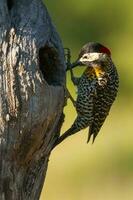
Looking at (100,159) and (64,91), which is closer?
(64,91)

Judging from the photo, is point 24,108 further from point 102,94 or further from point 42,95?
point 102,94

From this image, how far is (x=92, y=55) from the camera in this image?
541 cm

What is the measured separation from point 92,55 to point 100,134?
184 inches

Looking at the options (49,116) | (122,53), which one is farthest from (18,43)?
(122,53)

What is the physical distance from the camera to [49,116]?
4.02 meters

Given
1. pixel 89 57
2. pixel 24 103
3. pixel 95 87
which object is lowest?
pixel 95 87

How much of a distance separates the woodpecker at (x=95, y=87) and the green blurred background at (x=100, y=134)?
3073 mm

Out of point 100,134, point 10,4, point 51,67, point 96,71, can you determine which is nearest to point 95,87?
point 96,71

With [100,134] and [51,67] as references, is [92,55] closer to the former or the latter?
[51,67]

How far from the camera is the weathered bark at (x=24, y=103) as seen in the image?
154 inches

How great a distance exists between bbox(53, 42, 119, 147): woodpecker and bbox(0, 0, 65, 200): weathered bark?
1.29 meters

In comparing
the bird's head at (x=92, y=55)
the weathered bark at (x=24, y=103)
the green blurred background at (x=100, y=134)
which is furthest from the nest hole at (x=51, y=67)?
the green blurred background at (x=100, y=134)

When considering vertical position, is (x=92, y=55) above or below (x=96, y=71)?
above

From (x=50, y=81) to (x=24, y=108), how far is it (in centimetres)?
37
